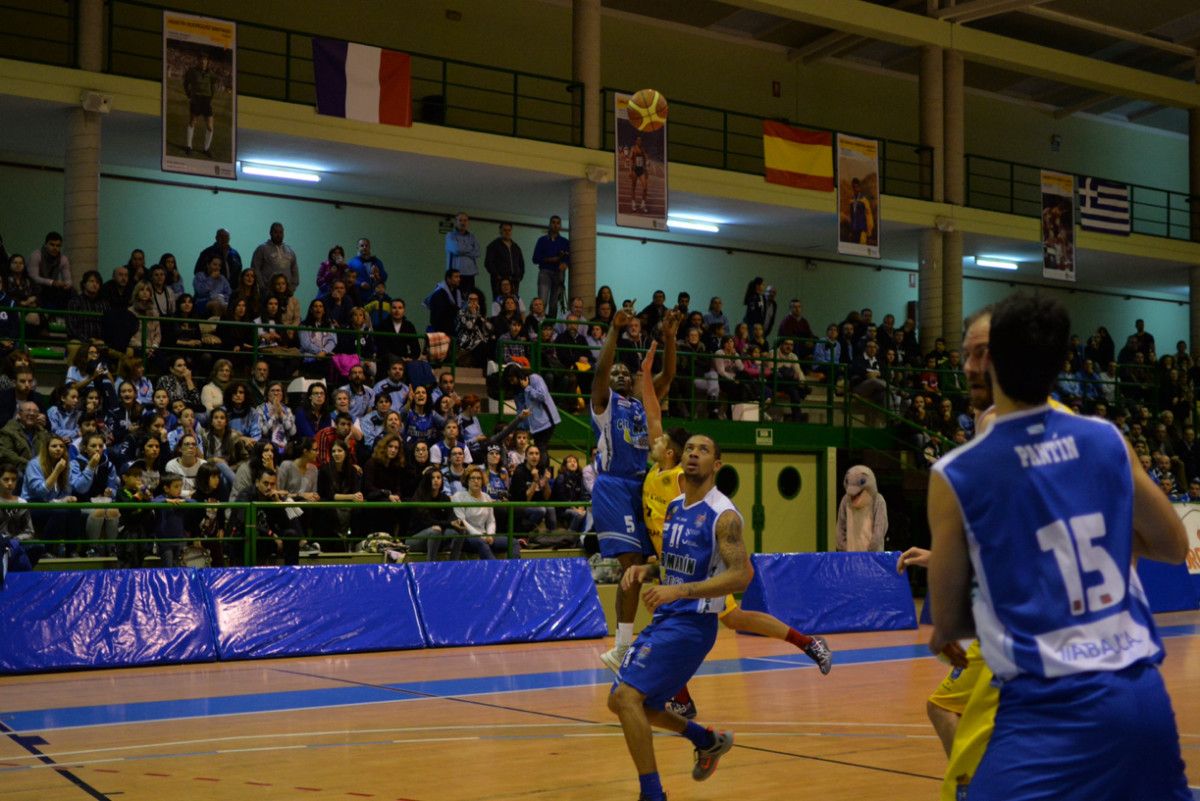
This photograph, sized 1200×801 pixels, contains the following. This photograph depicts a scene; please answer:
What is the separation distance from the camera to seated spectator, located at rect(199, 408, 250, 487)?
15.1m

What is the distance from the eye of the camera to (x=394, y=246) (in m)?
26.1

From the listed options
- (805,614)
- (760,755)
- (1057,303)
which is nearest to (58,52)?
(805,614)

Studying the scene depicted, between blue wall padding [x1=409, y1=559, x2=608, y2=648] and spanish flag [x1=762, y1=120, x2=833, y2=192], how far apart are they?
Result: 1080cm

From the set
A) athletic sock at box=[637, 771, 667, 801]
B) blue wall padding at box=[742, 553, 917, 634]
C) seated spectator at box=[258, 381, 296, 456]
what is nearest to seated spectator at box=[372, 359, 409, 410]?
seated spectator at box=[258, 381, 296, 456]

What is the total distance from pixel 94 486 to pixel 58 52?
11.0 metres

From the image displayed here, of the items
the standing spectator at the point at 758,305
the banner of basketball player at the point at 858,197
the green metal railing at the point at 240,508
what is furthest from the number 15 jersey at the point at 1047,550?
the banner of basketball player at the point at 858,197

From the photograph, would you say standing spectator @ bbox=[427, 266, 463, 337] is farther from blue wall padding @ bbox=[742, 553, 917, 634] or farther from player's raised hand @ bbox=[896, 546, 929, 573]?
player's raised hand @ bbox=[896, 546, 929, 573]

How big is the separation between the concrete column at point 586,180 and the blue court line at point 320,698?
10.7m

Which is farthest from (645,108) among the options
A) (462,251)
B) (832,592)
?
(832,592)

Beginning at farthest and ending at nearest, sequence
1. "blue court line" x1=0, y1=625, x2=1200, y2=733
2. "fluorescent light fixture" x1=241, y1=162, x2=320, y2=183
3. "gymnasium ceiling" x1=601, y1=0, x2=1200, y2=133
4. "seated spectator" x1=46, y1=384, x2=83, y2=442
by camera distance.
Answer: "gymnasium ceiling" x1=601, y1=0, x2=1200, y2=133 < "fluorescent light fixture" x1=241, y1=162, x2=320, y2=183 < "seated spectator" x1=46, y1=384, x2=83, y2=442 < "blue court line" x1=0, y1=625, x2=1200, y2=733

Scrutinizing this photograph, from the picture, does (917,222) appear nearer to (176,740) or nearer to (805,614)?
(805,614)

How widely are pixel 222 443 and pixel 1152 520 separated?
43.2ft

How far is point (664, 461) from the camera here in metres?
10.8

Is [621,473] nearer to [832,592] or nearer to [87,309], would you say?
[832,592]
